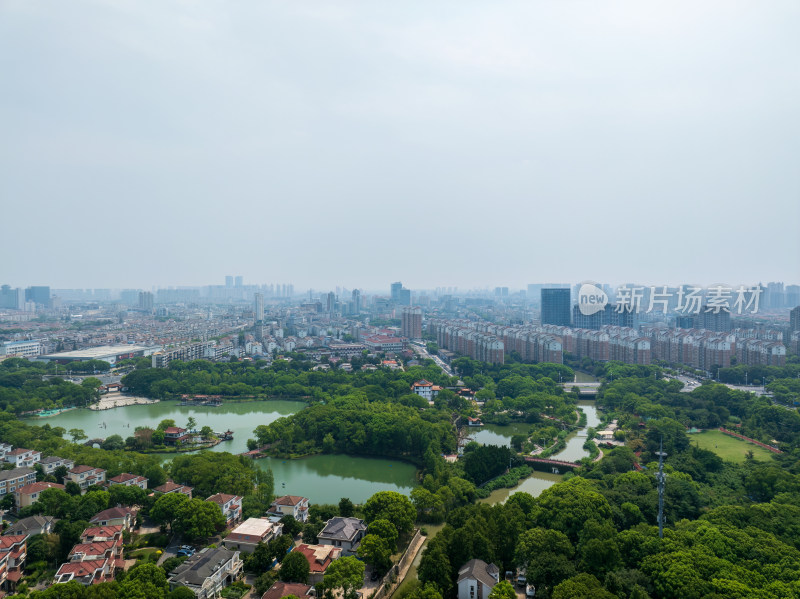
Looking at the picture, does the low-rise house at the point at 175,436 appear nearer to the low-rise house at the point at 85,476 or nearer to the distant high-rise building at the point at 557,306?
the low-rise house at the point at 85,476

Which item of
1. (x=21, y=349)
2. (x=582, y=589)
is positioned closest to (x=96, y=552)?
(x=582, y=589)

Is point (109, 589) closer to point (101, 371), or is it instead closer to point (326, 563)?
point (326, 563)

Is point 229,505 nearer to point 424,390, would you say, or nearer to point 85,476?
point 85,476

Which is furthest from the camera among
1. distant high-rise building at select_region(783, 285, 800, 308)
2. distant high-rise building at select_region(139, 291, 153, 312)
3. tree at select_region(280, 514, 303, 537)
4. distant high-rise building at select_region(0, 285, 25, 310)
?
distant high-rise building at select_region(139, 291, 153, 312)

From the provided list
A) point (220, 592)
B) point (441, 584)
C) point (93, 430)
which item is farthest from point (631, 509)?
point (93, 430)

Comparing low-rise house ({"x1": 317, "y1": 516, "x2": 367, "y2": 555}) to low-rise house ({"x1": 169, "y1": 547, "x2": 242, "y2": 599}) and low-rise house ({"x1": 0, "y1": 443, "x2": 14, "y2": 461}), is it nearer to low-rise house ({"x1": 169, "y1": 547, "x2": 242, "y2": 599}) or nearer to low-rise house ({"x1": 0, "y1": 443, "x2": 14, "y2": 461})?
low-rise house ({"x1": 169, "y1": 547, "x2": 242, "y2": 599})

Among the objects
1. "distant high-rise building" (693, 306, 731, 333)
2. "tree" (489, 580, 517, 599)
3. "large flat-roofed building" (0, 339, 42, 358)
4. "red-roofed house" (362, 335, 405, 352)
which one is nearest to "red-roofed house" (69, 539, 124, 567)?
"tree" (489, 580, 517, 599)
